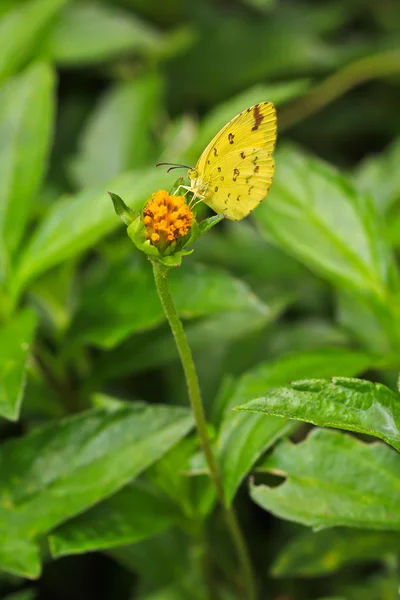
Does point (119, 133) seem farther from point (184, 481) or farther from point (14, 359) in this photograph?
point (184, 481)

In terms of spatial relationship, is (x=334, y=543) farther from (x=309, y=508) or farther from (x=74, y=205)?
(x=74, y=205)

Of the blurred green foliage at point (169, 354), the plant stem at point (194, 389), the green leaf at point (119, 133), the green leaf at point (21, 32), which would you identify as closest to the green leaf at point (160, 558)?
the blurred green foliage at point (169, 354)

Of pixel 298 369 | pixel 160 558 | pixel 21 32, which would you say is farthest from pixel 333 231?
pixel 21 32

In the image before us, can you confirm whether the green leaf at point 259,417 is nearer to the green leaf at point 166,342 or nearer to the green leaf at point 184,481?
the green leaf at point 184,481

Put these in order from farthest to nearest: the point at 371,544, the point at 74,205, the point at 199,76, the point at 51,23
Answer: the point at 199,76
the point at 51,23
the point at 74,205
the point at 371,544

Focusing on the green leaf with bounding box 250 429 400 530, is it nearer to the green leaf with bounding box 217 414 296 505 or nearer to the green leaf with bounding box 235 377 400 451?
the green leaf with bounding box 217 414 296 505

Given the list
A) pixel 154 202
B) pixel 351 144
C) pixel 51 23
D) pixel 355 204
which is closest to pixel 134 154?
pixel 51 23
